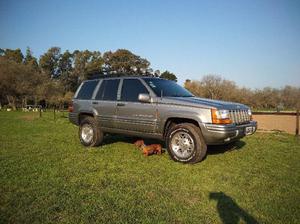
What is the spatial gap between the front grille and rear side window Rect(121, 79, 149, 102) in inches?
83.5

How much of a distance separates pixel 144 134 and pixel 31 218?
3912 millimetres

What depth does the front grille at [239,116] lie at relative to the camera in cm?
621

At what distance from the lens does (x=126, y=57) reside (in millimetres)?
72625

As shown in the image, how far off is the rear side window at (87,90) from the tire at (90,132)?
0.69 meters

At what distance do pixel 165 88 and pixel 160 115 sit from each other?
96 cm

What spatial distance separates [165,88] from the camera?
7.21 m

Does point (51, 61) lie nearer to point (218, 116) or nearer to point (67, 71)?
point (67, 71)

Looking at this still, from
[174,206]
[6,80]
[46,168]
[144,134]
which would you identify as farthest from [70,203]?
[6,80]

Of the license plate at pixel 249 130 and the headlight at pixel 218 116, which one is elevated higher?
the headlight at pixel 218 116

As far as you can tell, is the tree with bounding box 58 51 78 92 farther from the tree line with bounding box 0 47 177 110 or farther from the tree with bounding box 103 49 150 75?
the tree with bounding box 103 49 150 75

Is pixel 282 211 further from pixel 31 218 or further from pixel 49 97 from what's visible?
pixel 49 97

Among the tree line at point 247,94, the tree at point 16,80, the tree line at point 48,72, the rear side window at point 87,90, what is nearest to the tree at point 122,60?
the tree line at point 48,72

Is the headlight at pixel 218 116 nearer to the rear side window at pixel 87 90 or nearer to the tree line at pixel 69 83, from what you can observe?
the rear side window at pixel 87 90

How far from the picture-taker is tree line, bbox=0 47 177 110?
161 feet
